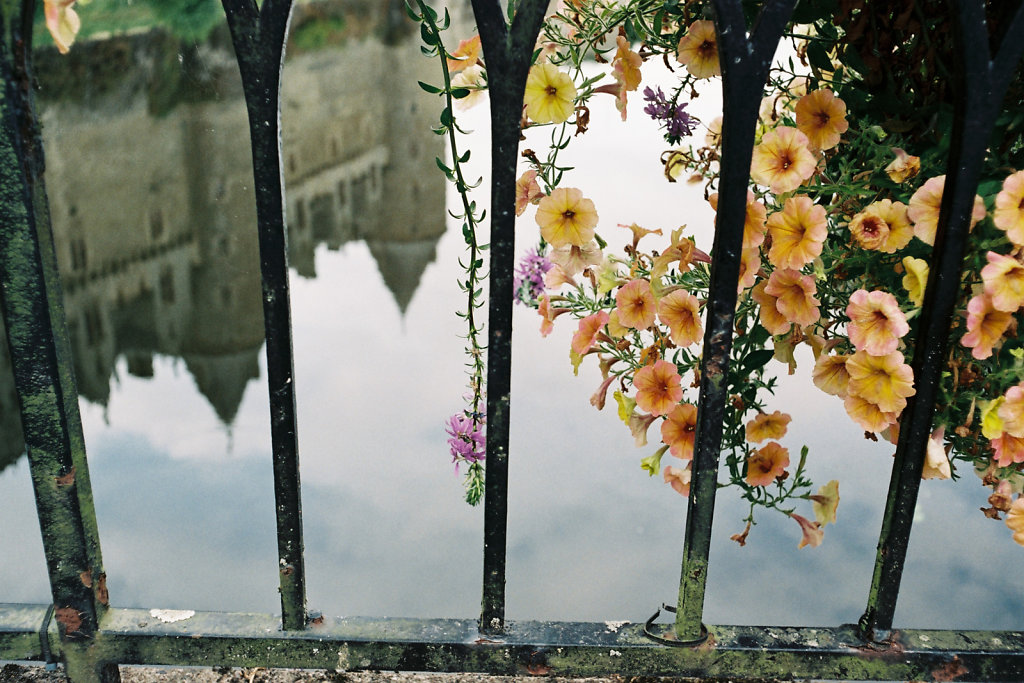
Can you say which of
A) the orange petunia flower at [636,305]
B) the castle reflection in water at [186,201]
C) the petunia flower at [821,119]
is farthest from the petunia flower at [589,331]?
the castle reflection in water at [186,201]

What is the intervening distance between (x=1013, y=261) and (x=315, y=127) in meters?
53.8

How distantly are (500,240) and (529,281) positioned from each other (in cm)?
96

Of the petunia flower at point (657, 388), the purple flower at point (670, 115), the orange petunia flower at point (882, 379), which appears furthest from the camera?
the purple flower at point (670, 115)

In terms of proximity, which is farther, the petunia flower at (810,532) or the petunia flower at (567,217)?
the petunia flower at (810,532)

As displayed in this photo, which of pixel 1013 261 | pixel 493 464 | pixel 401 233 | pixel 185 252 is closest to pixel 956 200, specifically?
pixel 1013 261

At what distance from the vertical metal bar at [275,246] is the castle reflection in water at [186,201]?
1083 centimetres

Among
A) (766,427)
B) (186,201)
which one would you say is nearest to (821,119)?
(766,427)

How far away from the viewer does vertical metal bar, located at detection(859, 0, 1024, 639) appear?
91cm

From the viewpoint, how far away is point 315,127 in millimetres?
51500

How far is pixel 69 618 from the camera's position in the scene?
1174 mm

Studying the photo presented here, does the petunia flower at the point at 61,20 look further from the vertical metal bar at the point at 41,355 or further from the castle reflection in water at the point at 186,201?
the castle reflection in water at the point at 186,201

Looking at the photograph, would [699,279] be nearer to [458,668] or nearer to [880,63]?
[880,63]

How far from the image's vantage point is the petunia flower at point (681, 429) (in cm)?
126

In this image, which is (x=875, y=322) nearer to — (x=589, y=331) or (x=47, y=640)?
(x=589, y=331)
